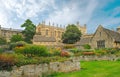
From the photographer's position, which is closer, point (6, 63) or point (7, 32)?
point (6, 63)

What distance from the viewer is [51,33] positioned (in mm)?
122125

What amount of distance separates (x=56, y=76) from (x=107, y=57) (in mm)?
18686

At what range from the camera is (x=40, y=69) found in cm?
2094

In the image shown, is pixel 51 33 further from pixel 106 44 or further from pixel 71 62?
pixel 71 62

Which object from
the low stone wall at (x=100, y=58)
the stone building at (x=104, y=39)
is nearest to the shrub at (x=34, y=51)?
the low stone wall at (x=100, y=58)

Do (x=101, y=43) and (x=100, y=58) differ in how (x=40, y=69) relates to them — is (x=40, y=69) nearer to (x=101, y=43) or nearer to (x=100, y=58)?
(x=100, y=58)

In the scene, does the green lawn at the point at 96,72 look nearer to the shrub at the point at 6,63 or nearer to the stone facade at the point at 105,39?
the shrub at the point at 6,63

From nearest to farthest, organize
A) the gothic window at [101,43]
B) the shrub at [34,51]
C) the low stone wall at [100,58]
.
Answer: the shrub at [34,51] < the low stone wall at [100,58] < the gothic window at [101,43]

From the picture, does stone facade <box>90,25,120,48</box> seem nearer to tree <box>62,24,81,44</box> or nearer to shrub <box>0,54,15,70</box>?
shrub <box>0,54,15,70</box>

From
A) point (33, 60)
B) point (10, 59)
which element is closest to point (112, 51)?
point (33, 60)

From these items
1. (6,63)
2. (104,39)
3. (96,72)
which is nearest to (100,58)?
(104,39)

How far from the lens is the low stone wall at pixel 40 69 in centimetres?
1880

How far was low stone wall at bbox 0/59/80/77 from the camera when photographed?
18800 millimetres

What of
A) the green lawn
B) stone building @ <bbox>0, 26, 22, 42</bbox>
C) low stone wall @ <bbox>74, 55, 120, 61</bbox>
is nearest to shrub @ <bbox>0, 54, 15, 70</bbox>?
the green lawn
